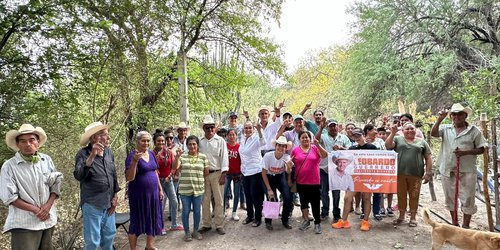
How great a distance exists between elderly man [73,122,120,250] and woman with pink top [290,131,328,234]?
3091mm

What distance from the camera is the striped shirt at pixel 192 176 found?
5656 millimetres

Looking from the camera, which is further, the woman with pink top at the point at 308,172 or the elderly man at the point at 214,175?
the elderly man at the point at 214,175

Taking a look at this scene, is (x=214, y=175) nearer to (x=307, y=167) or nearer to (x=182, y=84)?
(x=307, y=167)

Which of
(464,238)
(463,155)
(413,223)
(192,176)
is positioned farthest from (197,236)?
(463,155)

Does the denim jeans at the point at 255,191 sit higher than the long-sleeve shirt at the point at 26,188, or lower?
lower

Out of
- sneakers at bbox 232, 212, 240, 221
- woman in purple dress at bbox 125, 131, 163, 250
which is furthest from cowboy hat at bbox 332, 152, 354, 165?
woman in purple dress at bbox 125, 131, 163, 250

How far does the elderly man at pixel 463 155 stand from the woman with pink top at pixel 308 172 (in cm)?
205

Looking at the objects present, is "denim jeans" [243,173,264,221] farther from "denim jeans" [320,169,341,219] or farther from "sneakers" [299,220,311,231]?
"denim jeans" [320,169,341,219]

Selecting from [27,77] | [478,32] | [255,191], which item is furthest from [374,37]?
[27,77]

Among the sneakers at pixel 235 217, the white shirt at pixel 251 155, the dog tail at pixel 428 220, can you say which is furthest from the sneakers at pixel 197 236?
the dog tail at pixel 428 220

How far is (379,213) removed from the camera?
6.70 meters

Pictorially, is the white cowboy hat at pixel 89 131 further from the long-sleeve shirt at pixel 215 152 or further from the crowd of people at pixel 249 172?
the long-sleeve shirt at pixel 215 152

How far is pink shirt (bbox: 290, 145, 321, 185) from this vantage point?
5.89 metres

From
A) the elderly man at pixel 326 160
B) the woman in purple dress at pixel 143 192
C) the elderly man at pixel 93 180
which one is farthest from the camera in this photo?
the elderly man at pixel 326 160
